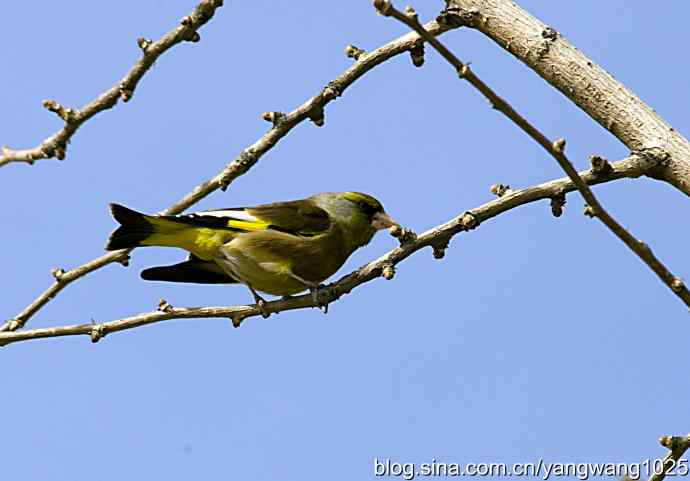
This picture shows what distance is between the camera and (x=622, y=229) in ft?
10.0

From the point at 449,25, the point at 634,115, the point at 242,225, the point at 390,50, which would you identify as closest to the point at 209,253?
the point at 242,225

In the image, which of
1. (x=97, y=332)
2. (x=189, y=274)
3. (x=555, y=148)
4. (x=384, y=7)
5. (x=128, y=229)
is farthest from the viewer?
(x=189, y=274)

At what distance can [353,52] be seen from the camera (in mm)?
4832

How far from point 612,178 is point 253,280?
2862 millimetres

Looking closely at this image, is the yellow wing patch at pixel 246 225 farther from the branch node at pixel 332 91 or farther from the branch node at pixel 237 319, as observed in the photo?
the branch node at pixel 332 91

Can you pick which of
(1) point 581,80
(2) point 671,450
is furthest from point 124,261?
(2) point 671,450

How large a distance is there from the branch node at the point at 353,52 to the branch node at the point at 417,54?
25 cm

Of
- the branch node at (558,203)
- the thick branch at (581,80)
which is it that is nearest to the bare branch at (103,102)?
the thick branch at (581,80)

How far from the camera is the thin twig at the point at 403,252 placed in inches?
159

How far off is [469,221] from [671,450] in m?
1.17

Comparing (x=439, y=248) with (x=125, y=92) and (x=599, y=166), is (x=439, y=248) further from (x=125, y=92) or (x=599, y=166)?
(x=125, y=92)

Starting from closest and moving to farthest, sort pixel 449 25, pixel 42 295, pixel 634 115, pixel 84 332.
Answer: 1. pixel 634 115
2. pixel 449 25
3. pixel 84 332
4. pixel 42 295

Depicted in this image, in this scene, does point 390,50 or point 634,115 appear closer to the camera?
point 634,115

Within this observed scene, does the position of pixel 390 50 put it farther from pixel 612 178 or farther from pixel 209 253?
pixel 209 253
